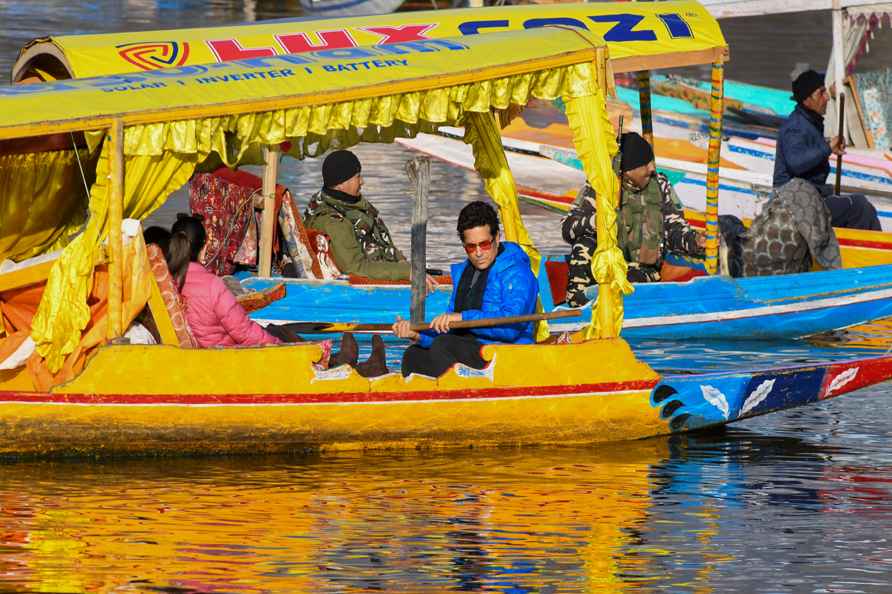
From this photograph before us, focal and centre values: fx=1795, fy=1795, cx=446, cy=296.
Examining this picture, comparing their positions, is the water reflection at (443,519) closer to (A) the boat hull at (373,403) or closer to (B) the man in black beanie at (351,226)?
(A) the boat hull at (373,403)

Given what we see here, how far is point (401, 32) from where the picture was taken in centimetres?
1331

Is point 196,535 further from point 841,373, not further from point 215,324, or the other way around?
point 841,373

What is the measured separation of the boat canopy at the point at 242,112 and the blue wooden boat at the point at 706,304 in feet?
8.04

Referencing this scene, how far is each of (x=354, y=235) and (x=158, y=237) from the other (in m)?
3.44

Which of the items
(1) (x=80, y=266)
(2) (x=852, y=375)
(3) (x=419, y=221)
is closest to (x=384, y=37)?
(3) (x=419, y=221)

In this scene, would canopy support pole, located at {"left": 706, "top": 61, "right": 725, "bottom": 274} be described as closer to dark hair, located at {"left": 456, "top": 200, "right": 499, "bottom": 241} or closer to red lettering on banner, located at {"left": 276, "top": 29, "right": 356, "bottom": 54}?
red lettering on banner, located at {"left": 276, "top": 29, "right": 356, "bottom": 54}

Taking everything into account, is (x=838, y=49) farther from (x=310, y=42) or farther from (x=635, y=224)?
(x=310, y=42)

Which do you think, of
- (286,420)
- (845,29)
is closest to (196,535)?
(286,420)

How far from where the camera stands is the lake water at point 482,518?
321 inches

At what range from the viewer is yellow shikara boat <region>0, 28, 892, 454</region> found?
966 centimetres

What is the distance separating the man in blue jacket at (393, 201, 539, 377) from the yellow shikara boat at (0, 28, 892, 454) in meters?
0.11

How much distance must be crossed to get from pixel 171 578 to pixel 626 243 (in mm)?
6269

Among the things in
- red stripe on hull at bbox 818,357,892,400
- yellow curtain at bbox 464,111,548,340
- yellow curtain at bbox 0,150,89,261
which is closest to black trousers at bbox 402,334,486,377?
red stripe on hull at bbox 818,357,892,400

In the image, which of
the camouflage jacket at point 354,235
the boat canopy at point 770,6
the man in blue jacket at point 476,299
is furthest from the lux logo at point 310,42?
the boat canopy at point 770,6
